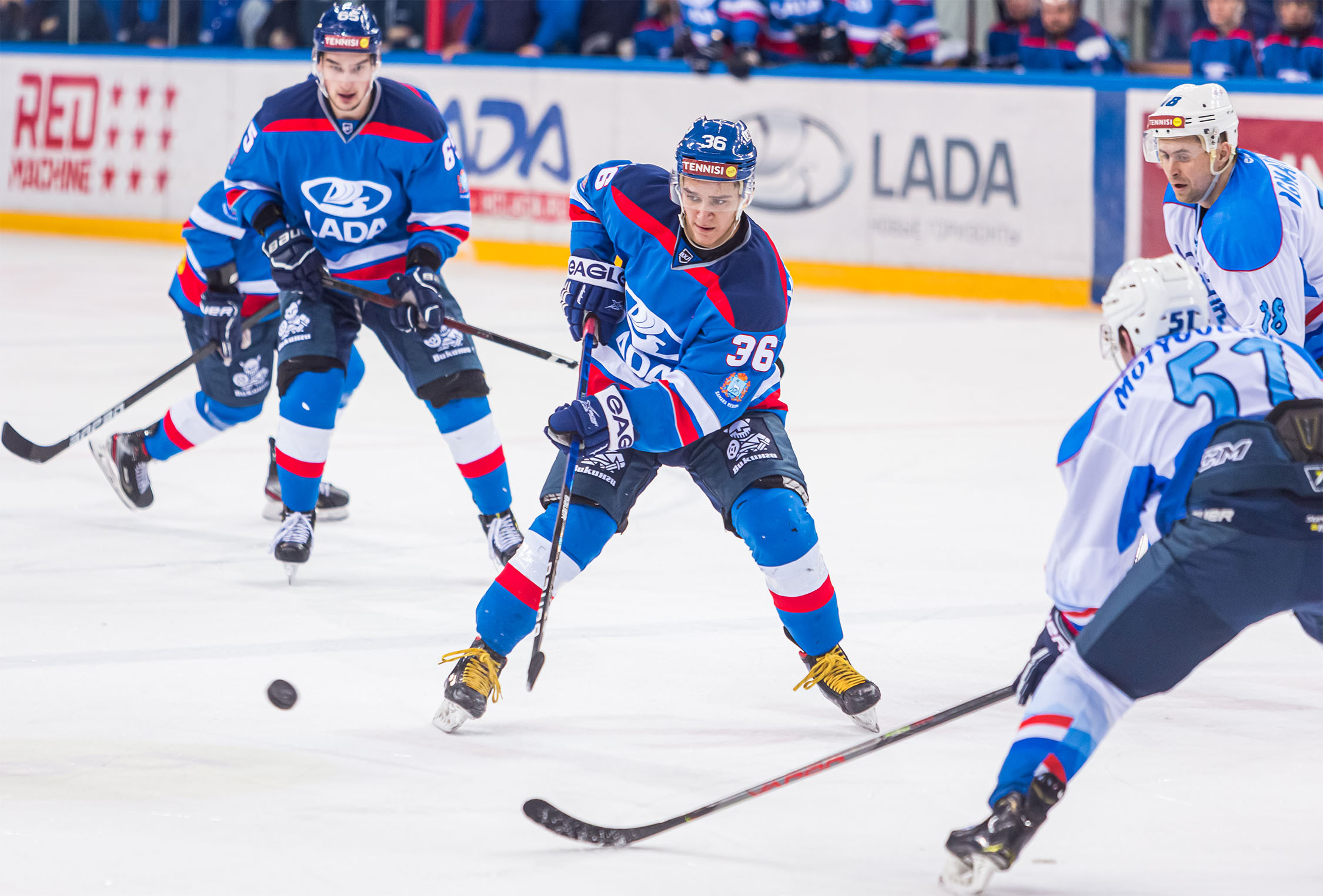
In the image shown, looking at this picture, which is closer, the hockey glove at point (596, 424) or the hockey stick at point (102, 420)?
the hockey glove at point (596, 424)

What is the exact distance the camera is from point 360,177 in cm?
434

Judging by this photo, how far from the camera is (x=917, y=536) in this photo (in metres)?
4.82

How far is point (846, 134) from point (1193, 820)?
270 inches

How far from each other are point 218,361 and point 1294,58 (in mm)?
5702

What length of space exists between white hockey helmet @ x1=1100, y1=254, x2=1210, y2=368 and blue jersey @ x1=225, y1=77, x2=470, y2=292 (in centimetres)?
210

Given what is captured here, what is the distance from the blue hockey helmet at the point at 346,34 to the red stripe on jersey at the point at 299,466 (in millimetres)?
937

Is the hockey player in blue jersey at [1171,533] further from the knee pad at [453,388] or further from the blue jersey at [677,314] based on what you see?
the knee pad at [453,388]

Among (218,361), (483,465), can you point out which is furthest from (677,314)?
(218,361)

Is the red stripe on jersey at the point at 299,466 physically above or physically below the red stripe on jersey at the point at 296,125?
below

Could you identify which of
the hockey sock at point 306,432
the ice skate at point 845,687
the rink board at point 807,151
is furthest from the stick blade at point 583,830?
the rink board at point 807,151

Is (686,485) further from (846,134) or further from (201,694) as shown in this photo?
(846,134)

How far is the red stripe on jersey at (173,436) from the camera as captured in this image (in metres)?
4.88

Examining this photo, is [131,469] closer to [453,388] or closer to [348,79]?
[453,388]

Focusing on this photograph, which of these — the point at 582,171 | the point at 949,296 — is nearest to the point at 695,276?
the point at 949,296
